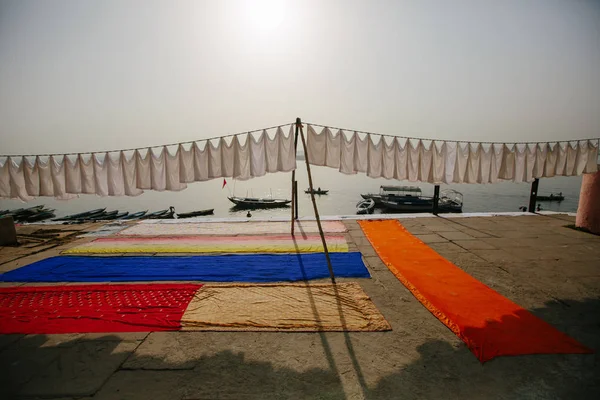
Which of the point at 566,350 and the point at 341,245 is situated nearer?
the point at 566,350

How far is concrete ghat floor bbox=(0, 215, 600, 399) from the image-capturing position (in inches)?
99.3

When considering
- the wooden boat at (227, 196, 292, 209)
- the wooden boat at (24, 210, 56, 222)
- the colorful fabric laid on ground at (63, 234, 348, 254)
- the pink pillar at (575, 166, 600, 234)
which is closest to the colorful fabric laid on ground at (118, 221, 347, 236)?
the colorful fabric laid on ground at (63, 234, 348, 254)

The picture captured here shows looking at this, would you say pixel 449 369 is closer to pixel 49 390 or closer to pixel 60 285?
pixel 49 390

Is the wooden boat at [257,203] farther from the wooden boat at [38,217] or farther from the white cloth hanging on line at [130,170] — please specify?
the white cloth hanging on line at [130,170]

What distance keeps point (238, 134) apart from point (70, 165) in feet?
18.4

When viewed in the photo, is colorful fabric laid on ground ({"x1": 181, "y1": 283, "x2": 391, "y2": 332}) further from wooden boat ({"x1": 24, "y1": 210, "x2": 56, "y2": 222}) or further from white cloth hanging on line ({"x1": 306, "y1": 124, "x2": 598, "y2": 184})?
wooden boat ({"x1": 24, "y1": 210, "x2": 56, "y2": 222})

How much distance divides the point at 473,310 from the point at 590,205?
7561mm

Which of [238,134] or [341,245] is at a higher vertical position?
[238,134]

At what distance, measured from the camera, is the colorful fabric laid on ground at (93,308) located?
358cm

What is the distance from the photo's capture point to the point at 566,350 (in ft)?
9.82

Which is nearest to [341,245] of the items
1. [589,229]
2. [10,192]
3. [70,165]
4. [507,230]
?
[507,230]

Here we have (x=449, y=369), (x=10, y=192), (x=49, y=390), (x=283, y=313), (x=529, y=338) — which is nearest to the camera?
(x=49, y=390)

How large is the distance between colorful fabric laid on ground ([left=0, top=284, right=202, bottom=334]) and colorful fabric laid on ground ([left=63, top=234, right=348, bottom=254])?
202 centimetres

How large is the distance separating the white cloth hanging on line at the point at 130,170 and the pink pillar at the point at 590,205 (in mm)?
9552
